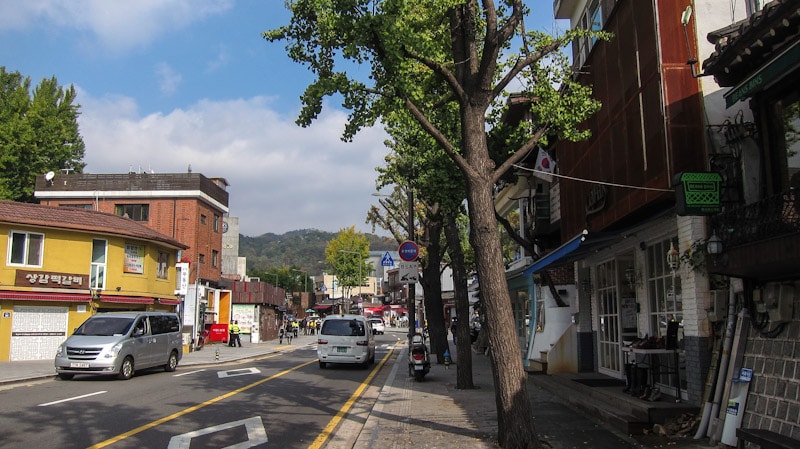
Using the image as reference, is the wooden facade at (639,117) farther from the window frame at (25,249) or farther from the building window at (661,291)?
the window frame at (25,249)

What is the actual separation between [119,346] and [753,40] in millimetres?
15886

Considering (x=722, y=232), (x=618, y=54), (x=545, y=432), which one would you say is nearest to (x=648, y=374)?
(x=545, y=432)

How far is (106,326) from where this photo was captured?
57.0 feet

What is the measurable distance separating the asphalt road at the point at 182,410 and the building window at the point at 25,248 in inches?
383

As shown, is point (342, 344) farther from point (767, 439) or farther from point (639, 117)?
point (767, 439)

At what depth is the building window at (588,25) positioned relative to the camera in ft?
46.0

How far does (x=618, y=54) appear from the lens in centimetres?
1095

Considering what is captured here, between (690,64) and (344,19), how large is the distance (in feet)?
16.4

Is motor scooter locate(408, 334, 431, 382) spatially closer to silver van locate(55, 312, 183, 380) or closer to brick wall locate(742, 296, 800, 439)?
silver van locate(55, 312, 183, 380)

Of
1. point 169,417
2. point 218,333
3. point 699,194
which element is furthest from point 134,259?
point 699,194

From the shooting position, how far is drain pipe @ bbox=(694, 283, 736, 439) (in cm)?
777

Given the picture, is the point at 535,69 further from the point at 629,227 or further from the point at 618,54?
the point at 629,227

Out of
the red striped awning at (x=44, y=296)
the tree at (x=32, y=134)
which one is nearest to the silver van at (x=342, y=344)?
the red striped awning at (x=44, y=296)

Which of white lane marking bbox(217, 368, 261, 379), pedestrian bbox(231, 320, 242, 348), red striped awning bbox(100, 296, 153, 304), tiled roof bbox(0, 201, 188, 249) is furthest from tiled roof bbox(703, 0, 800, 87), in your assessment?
pedestrian bbox(231, 320, 242, 348)
